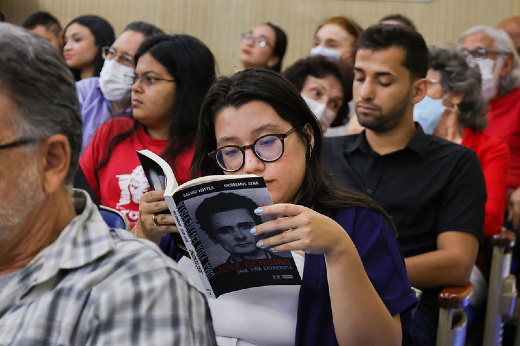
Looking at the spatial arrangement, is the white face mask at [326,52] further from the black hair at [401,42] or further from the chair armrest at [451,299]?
the chair armrest at [451,299]

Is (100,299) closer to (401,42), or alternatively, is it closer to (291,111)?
(291,111)

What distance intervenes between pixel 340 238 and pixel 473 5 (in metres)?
4.51

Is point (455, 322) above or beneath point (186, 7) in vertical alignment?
beneath

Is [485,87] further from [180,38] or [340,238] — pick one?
[340,238]

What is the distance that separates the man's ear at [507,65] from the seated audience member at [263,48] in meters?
1.54

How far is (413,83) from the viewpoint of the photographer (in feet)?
8.86

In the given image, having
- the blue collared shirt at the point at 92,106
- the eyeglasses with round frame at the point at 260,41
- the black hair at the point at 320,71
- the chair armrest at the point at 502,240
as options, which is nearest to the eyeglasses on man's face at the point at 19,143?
the chair armrest at the point at 502,240

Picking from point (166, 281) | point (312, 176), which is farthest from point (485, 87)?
point (166, 281)

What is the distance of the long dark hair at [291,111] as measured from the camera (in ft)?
5.57

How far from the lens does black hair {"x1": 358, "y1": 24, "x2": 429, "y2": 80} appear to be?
2.67 meters

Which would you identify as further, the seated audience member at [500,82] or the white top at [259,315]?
the seated audience member at [500,82]

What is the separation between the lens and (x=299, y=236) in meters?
1.26

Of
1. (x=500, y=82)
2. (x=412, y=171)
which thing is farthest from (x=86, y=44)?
(x=500, y=82)

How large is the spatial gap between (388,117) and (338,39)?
167 centimetres
